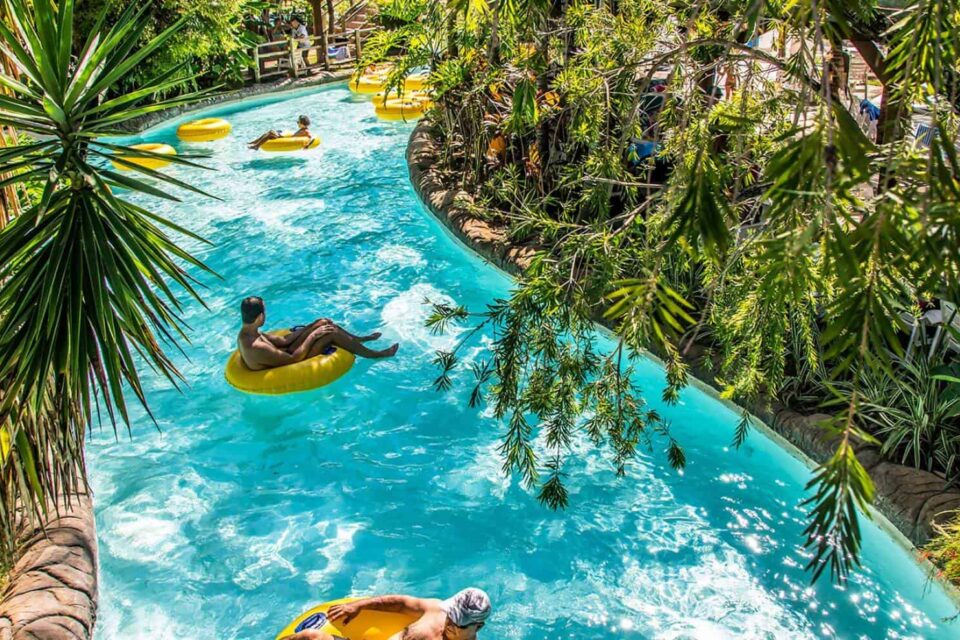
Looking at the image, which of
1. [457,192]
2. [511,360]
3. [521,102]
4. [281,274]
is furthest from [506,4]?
[457,192]

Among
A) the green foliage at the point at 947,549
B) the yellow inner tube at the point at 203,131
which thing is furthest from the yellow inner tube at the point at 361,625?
the yellow inner tube at the point at 203,131

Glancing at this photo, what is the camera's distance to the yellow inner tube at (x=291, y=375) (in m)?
7.37

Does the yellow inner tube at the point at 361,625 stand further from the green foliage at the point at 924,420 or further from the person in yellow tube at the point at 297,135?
the person in yellow tube at the point at 297,135

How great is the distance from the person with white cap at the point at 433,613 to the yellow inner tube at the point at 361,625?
0.03 m

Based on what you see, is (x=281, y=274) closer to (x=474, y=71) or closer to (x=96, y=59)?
(x=474, y=71)

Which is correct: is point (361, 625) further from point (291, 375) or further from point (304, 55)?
point (304, 55)

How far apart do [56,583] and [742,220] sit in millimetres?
4534

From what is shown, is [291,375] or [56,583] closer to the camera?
[56,583]

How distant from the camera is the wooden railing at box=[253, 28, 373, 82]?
19875 mm

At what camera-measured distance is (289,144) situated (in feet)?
46.8

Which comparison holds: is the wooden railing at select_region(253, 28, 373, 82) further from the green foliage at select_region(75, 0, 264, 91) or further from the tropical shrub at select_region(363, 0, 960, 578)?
the tropical shrub at select_region(363, 0, 960, 578)

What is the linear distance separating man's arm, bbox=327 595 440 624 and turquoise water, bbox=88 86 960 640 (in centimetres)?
84

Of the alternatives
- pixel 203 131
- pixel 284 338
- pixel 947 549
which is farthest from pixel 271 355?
pixel 203 131

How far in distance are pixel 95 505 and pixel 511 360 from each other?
13.0 ft
